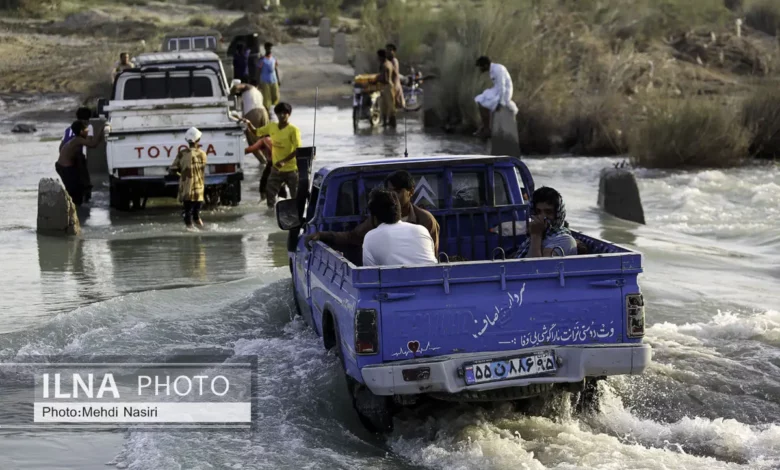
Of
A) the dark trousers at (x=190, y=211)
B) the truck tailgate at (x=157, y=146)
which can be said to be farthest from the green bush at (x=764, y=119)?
the dark trousers at (x=190, y=211)

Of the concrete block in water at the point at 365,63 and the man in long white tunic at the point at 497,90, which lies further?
the concrete block in water at the point at 365,63

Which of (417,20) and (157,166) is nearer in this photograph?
(157,166)

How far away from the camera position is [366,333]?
23.5 ft

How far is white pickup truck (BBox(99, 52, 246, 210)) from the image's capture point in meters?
16.9

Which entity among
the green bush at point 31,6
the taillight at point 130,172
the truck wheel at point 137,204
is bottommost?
the truck wheel at point 137,204

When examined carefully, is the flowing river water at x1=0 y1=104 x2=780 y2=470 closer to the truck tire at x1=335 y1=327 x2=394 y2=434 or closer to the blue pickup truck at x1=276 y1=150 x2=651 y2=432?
the truck tire at x1=335 y1=327 x2=394 y2=434

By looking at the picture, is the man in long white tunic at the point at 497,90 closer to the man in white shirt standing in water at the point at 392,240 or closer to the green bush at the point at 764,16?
the man in white shirt standing in water at the point at 392,240

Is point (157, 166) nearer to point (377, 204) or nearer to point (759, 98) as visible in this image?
point (377, 204)

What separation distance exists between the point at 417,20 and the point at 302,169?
92.9 feet

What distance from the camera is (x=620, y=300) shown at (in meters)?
7.45

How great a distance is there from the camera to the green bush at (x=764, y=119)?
23750 mm

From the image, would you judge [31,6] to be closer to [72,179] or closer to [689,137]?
[689,137]

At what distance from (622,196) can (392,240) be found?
32.9 feet

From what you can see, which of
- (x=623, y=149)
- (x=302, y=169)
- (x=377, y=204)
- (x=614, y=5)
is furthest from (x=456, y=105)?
(x=377, y=204)
